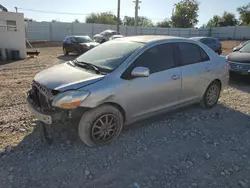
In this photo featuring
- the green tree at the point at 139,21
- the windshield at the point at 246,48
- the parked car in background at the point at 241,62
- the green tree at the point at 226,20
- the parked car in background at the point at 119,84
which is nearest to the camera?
the parked car in background at the point at 119,84

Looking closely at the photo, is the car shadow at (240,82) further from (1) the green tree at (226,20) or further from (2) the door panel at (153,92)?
(1) the green tree at (226,20)

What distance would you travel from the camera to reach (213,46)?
15547 mm

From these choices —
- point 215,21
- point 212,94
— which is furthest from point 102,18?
point 212,94

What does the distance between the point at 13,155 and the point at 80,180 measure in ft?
3.71

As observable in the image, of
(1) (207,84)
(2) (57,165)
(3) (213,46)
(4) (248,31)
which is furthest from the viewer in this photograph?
(4) (248,31)

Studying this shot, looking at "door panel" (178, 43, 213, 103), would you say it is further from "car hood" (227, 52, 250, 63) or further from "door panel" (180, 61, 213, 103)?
"car hood" (227, 52, 250, 63)

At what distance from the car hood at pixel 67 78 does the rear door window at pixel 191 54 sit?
5.94ft

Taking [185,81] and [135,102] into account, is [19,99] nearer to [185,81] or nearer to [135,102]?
[135,102]

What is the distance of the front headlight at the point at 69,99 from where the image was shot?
Result: 2904mm

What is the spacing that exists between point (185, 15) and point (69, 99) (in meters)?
59.0

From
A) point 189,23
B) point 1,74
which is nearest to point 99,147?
point 1,74

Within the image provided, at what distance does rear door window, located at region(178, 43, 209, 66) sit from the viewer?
4214 millimetres

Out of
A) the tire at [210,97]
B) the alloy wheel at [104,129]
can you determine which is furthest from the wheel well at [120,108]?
the tire at [210,97]

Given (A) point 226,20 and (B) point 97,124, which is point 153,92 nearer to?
(B) point 97,124
